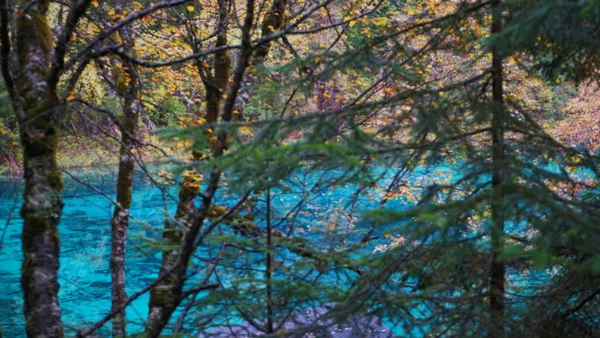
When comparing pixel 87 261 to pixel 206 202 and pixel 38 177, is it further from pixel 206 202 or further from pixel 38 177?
pixel 206 202

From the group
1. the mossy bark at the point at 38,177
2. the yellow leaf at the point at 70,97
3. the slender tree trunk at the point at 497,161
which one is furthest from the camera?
the yellow leaf at the point at 70,97

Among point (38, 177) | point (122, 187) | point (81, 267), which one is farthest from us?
point (81, 267)

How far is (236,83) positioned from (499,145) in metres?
1.17

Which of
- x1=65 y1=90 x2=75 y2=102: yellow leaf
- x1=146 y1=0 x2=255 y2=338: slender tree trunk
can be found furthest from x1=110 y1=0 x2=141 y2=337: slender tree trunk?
x1=146 y1=0 x2=255 y2=338: slender tree trunk

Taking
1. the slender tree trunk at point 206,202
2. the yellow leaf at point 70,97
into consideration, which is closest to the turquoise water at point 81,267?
the yellow leaf at point 70,97

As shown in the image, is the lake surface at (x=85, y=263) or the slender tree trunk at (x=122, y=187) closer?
the slender tree trunk at (x=122, y=187)

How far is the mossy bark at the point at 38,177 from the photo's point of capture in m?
2.69

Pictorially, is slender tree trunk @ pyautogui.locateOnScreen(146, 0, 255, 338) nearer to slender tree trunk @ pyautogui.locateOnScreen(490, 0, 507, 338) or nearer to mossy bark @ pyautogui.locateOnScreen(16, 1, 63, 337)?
mossy bark @ pyautogui.locateOnScreen(16, 1, 63, 337)

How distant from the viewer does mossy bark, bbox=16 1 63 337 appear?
2.69m

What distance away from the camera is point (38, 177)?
113 inches

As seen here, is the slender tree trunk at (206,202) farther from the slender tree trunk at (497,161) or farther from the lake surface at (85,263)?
the lake surface at (85,263)

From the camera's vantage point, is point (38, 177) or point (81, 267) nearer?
point (38, 177)

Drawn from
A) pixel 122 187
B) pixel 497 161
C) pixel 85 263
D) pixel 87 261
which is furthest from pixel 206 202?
pixel 85 263

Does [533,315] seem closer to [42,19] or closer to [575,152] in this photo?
[575,152]
